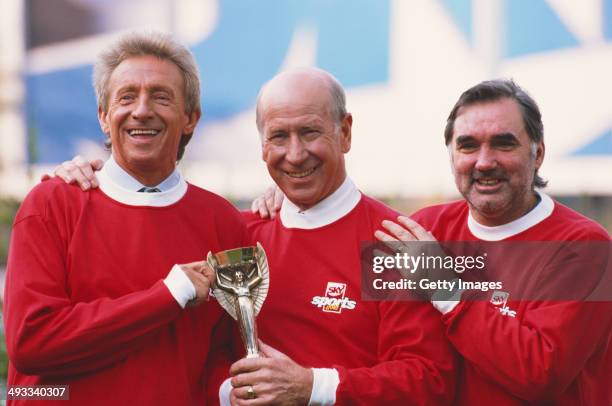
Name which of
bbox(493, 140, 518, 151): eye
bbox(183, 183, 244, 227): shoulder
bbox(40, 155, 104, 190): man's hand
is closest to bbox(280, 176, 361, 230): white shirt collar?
bbox(183, 183, 244, 227): shoulder

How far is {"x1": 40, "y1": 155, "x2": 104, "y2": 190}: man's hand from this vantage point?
311 centimetres

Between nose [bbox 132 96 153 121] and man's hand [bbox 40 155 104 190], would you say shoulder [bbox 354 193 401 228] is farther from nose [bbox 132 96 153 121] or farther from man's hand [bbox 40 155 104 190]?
man's hand [bbox 40 155 104 190]

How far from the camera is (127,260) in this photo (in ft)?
10.0

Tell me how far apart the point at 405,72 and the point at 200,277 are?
12.6 metres

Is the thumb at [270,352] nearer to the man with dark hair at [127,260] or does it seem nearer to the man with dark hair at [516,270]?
the man with dark hair at [127,260]

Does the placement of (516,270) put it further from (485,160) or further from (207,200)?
(207,200)

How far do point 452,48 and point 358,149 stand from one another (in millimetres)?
2360

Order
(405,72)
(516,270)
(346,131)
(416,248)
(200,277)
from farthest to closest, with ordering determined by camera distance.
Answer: (405,72), (346,131), (516,270), (416,248), (200,277)

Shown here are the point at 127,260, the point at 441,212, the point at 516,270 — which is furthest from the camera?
the point at 441,212

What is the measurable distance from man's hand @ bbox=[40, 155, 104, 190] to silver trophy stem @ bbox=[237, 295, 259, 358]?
68 cm

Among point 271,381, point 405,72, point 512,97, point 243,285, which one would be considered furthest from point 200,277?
point 405,72

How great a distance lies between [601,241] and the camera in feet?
10.6

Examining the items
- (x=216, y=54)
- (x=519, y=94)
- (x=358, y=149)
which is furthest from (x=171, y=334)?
(x=216, y=54)

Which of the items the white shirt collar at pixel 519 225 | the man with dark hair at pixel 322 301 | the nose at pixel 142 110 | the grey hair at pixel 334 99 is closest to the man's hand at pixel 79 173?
the man with dark hair at pixel 322 301
